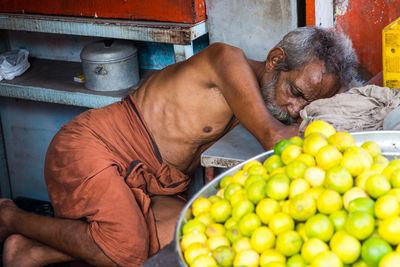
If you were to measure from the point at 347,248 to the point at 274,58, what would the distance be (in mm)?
1656

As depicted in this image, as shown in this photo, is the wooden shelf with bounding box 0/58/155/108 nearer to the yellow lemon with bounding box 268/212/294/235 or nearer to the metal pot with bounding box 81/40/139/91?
the metal pot with bounding box 81/40/139/91

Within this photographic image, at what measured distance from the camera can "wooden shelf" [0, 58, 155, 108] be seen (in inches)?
133

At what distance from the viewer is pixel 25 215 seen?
9.04ft

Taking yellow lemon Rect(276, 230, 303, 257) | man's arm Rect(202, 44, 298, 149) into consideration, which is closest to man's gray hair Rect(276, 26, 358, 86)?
man's arm Rect(202, 44, 298, 149)

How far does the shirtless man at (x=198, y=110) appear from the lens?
2.36 metres

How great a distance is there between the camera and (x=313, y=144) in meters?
1.28

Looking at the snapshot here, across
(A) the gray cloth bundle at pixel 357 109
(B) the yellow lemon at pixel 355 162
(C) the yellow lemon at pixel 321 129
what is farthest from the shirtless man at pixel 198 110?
(B) the yellow lemon at pixel 355 162

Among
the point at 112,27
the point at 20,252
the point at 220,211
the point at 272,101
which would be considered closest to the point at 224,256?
the point at 220,211

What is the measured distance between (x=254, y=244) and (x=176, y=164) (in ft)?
5.92

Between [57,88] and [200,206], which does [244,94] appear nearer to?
[200,206]

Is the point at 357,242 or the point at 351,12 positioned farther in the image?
the point at 351,12

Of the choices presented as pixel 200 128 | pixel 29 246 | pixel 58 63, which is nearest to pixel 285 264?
pixel 200 128

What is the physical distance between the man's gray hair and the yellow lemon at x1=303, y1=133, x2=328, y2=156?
3.80 ft

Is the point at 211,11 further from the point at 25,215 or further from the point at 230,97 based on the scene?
the point at 25,215
